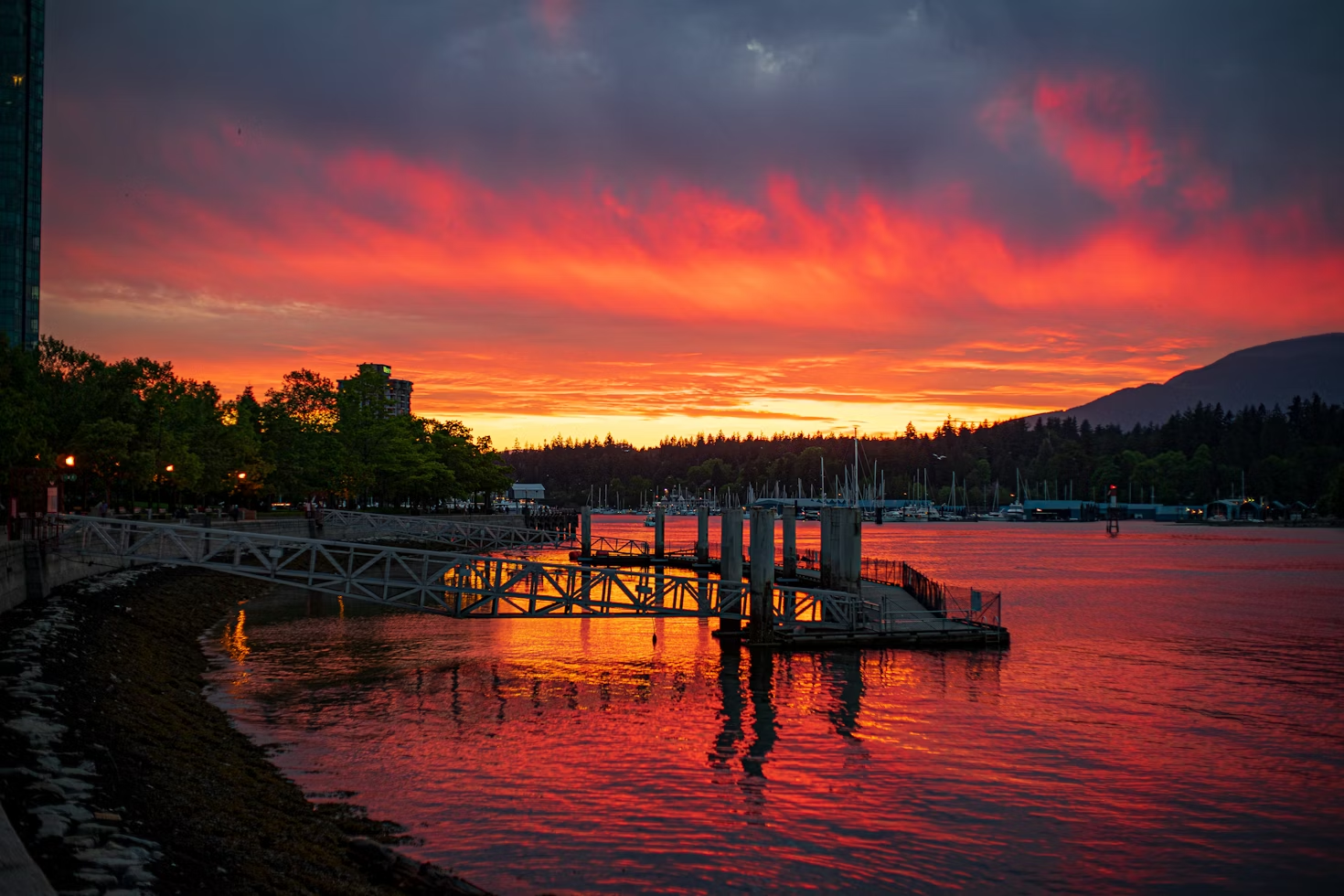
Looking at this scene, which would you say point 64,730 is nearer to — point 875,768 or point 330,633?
point 875,768

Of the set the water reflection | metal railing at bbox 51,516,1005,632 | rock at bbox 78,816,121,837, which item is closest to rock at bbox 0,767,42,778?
rock at bbox 78,816,121,837

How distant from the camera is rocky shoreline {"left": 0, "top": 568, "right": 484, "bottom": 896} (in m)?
12.7

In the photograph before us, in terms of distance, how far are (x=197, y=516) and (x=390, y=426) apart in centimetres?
4495

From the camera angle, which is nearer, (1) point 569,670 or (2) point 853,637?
(1) point 569,670

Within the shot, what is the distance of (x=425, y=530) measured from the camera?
9531cm

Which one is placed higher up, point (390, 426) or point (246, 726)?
point (390, 426)

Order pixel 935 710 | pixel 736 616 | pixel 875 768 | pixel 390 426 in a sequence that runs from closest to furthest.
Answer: pixel 875 768
pixel 935 710
pixel 736 616
pixel 390 426

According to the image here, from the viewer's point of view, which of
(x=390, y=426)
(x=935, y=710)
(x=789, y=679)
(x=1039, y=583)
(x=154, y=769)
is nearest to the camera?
(x=154, y=769)

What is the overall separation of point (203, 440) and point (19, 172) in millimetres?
83725

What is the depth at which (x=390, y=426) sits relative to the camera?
11025 centimetres

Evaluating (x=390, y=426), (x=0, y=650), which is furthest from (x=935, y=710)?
(x=390, y=426)

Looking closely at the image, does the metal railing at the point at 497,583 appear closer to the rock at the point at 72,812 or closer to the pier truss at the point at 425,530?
the rock at the point at 72,812

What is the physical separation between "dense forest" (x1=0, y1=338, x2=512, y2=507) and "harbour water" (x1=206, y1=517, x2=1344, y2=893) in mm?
18584

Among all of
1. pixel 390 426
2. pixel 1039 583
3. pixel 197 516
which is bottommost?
pixel 1039 583
